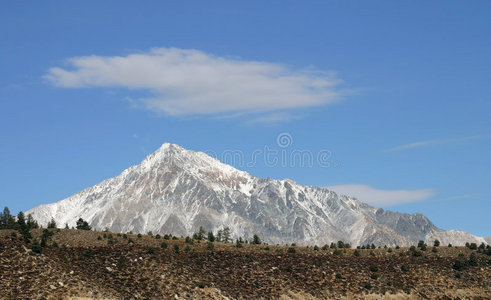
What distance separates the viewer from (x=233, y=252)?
356ft

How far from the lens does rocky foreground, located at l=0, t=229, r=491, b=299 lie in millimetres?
85062

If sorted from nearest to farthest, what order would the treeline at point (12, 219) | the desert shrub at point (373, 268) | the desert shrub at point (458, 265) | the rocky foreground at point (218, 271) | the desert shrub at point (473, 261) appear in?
1. the rocky foreground at point (218, 271)
2. the desert shrub at point (373, 268)
3. the desert shrub at point (458, 265)
4. the desert shrub at point (473, 261)
5. the treeline at point (12, 219)

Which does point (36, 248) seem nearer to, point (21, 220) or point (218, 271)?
point (218, 271)

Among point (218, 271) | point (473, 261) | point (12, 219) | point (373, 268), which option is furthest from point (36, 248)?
point (473, 261)

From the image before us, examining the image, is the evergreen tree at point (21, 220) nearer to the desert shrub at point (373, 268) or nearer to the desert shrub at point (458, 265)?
the desert shrub at point (373, 268)

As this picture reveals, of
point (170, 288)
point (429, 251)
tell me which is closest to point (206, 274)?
point (170, 288)

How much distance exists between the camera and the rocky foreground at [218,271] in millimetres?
85062

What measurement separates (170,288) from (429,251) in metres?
52.9

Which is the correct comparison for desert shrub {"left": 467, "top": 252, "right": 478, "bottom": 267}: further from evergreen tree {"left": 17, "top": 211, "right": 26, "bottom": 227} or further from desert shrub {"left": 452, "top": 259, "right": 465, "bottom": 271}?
evergreen tree {"left": 17, "top": 211, "right": 26, "bottom": 227}

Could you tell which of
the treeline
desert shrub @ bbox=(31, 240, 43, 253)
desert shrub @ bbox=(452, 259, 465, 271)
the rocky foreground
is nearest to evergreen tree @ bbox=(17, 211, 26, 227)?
the treeline

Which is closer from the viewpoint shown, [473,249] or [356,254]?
[356,254]

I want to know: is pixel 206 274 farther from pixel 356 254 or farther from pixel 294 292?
pixel 356 254

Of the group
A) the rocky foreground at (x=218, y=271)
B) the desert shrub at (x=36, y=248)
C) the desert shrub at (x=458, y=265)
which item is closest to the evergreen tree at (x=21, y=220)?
the rocky foreground at (x=218, y=271)

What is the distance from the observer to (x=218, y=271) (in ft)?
326
